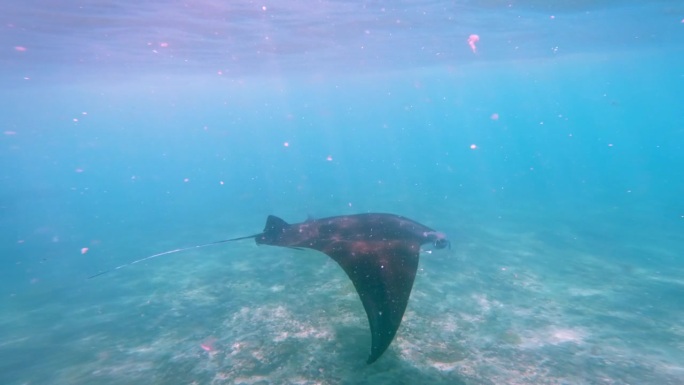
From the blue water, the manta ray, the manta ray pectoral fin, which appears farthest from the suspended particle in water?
the manta ray pectoral fin

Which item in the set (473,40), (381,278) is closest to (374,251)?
(381,278)

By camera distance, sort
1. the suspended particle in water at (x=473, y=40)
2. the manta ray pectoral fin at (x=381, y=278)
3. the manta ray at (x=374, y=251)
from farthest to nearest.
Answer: the suspended particle in water at (x=473, y=40) → the manta ray at (x=374, y=251) → the manta ray pectoral fin at (x=381, y=278)

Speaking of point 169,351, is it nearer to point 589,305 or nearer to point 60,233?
point 589,305

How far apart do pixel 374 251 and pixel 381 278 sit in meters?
1.07

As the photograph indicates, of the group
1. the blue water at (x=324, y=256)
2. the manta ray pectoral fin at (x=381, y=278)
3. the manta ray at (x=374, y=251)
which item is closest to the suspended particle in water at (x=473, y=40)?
the blue water at (x=324, y=256)

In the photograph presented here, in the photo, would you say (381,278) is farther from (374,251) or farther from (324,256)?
(324,256)

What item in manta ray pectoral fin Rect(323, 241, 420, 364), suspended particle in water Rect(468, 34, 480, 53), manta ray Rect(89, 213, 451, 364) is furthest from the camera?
suspended particle in water Rect(468, 34, 480, 53)

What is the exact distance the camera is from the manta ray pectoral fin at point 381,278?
493cm

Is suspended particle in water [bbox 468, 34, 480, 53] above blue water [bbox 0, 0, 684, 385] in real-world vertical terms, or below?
above

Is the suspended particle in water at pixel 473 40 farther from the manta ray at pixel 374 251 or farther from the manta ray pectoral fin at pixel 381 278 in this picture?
the manta ray pectoral fin at pixel 381 278

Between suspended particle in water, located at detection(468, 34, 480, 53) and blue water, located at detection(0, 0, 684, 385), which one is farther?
suspended particle in water, located at detection(468, 34, 480, 53)

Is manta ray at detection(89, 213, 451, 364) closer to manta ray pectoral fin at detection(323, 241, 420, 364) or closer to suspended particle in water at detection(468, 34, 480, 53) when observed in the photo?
manta ray pectoral fin at detection(323, 241, 420, 364)

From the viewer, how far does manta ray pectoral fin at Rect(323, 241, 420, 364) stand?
493 centimetres

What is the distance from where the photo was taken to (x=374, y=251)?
22.2 feet
